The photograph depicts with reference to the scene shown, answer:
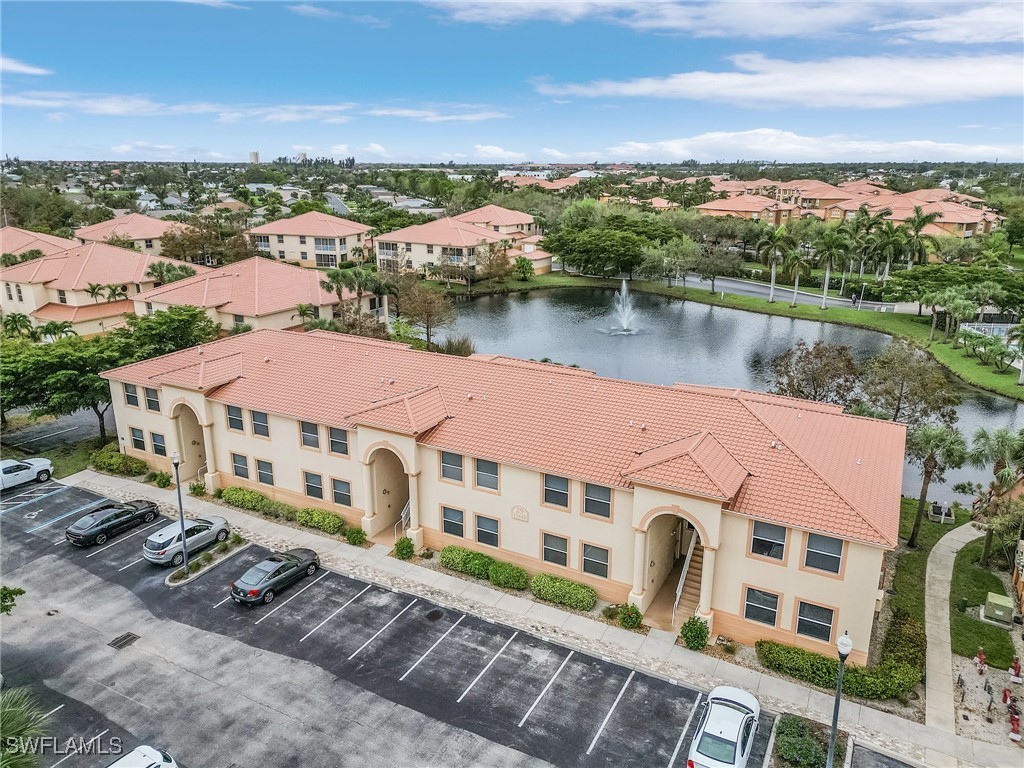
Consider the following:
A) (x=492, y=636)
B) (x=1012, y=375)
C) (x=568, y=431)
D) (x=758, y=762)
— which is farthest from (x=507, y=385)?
(x=1012, y=375)

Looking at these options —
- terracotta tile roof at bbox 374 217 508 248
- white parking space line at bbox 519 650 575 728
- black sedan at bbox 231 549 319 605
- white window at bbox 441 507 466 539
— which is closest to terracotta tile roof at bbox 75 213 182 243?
terracotta tile roof at bbox 374 217 508 248

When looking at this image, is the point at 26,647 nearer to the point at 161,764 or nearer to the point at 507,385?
the point at 161,764

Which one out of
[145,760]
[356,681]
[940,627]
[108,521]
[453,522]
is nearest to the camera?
[145,760]

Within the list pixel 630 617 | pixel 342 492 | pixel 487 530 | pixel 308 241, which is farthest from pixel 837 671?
pixel 308 241

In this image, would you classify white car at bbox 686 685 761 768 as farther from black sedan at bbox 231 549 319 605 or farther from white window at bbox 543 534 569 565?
black sedan at bbox 231 549 319 605

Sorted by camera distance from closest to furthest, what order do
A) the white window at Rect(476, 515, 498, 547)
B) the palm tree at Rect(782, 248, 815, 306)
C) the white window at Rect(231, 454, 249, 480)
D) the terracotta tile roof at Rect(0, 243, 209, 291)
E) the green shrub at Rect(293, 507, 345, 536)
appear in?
the white window at Rect(476, 515, 498, 547), the green shrub at Rect(293, 507, 345, 536), the white window at Rect(231, 454, 249, 480), the terracotta tile roof at Rect(0, 243, 209, 291), the palm tree at Rect(782, 248, 815, 306)

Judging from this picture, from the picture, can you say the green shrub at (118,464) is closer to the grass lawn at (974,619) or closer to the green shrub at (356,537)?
the green shrub at (356,537)

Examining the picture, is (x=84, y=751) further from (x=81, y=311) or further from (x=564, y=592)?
(x=81, y=311)
